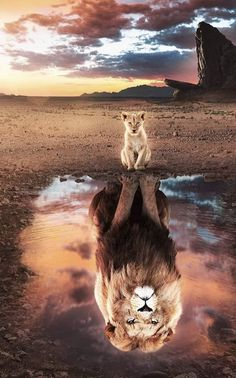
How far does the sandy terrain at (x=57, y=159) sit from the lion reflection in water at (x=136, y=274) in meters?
0.52

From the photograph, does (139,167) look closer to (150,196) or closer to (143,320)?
(150,196)

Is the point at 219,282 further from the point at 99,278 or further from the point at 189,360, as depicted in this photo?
the point at 189,360

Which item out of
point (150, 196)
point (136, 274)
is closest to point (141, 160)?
point (150, 196)

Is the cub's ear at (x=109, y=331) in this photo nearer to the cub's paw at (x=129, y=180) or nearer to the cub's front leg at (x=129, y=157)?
the cub's paw at (x=129, y=180)

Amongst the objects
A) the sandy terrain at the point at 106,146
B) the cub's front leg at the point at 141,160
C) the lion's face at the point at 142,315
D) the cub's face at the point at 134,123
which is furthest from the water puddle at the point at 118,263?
the sandy terrain at the point at 106,146

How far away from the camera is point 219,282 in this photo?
15.6 ft

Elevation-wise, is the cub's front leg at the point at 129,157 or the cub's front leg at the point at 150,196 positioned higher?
the cub's front leg at the point at 129,157

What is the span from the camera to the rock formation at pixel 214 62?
148 ft

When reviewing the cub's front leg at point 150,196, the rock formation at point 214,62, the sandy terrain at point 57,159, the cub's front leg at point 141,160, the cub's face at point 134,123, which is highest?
the rock formation at point 214,62

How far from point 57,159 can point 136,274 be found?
7.59 meters

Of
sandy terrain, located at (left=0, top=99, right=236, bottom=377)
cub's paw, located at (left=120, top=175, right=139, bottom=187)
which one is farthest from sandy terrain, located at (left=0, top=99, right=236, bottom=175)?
cub's paw, located at (left=120, top=175, right=139, bottom=187)

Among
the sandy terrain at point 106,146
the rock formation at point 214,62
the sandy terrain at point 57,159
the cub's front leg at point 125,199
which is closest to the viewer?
the sandy terrain at point 57,159

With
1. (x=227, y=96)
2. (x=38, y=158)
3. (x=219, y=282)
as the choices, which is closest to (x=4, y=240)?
(x=219, y=282)

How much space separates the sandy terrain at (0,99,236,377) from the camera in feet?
→ 13.6
